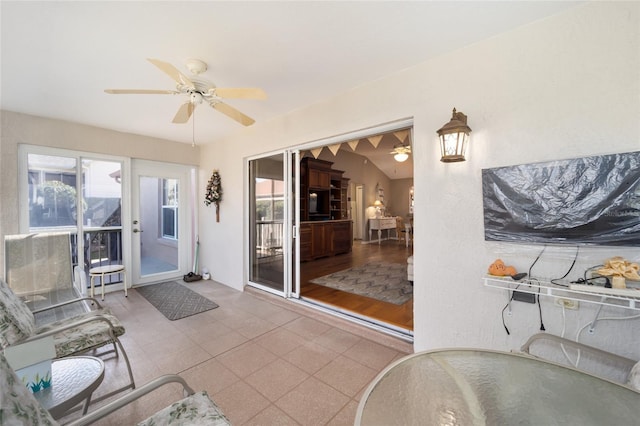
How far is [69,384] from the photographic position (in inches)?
54.9

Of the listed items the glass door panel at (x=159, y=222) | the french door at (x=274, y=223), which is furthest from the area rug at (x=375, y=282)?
the glass door panel at (x=159, y=222)

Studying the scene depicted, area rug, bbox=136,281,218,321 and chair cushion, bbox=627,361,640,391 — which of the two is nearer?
chair cushion, bbox=627,361,640,391

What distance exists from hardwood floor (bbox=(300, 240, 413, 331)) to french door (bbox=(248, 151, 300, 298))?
0.47m

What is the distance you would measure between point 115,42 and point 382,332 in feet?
11.0

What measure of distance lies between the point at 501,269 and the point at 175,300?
3944 mm

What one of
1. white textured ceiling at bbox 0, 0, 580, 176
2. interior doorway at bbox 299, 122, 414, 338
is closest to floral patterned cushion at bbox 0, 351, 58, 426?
white textured ceiling at bbox 0, 0, 580, 176

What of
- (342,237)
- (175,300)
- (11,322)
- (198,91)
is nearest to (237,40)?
(198,91)

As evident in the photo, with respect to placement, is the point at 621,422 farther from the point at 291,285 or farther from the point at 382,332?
the point at 291,285

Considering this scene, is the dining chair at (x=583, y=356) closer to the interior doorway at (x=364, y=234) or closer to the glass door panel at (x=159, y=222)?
the interior doorway at (x=364, y=234)

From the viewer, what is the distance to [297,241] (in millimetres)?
3436

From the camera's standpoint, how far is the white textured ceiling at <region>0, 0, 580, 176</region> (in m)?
1.59

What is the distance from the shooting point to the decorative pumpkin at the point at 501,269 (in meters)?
1.71

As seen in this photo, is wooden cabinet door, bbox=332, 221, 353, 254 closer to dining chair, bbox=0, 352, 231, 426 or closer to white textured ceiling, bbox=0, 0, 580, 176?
white textured ceiling, bbox=0, 0, 580, 176

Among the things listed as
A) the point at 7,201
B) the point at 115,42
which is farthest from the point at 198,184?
the point at 115,42
